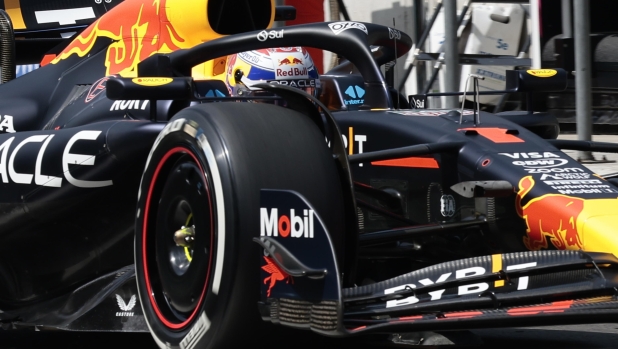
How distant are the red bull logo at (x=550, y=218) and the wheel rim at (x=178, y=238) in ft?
3.77

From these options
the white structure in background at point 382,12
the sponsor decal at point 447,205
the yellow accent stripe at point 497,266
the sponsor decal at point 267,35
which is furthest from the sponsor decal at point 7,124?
the white structure in background at point 382,12

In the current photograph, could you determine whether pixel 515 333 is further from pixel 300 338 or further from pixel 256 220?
pixel 256 220

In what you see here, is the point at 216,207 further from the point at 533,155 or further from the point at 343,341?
the point at 533,155

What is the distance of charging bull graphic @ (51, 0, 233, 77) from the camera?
5.88 m

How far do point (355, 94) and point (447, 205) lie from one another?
1132 millimetres

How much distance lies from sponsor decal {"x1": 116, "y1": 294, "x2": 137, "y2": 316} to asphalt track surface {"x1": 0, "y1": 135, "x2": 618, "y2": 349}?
1.28 ft

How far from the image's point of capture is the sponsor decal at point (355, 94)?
207 inches

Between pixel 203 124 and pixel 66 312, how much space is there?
1.49m

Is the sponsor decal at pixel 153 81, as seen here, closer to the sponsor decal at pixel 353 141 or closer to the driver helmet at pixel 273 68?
the sponsor decal at pixel 353 141

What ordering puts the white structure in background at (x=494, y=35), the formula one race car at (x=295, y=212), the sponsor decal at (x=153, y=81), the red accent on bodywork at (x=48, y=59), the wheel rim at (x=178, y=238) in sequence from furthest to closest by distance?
the white structure in background at (x=494, y=35) → the red accent on bodywork at (x=48, y=59) → the sponsor decal at (x=153, y=81) → the wheel rim at (x=178, y=238) → the formula one race car at (x=295, y=212)

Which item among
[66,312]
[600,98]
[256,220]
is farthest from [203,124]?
[600,98]

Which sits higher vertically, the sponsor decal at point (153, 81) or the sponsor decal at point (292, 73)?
the sponsor decal at point (153, 81)

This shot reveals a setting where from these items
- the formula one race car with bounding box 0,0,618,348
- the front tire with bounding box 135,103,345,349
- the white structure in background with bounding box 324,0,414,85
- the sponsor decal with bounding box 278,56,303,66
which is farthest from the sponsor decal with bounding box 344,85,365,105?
the white structure in background with bounding box 324,0,414,85

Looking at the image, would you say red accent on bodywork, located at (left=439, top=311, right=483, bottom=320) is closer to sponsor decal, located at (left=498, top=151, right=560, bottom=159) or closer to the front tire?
the front tire
